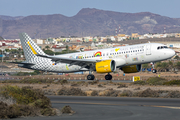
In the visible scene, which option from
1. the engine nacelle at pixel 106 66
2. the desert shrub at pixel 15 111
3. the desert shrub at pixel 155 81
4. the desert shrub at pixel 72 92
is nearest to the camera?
the desert shrub at pixel 15 111

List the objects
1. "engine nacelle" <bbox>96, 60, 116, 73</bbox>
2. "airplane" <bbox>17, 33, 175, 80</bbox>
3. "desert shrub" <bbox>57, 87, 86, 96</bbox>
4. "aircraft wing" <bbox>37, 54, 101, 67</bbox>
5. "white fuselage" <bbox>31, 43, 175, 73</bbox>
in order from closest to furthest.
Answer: "desert shrub" <bbox>57, 87, 86, 96</bbox> < "white fuselage" <bbox>31, 43, 175, 73</bbox> < "airplane" <bbox>17, 33, 175, 80</bbox> < "engine nacelle" <bbox>96, 60, 116, 73</bbox> < "aircraft wing" <bbox>37, 54, 101, 67</bbox>

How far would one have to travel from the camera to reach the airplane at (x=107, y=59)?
148ft

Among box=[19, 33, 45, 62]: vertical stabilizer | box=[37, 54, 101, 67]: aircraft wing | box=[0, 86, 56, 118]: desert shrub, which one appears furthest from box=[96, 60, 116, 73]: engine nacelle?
box=[0, 86, 56, 118]: desert shrub

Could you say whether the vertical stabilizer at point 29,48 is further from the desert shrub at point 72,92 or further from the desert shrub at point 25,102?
the desert shrub at point 25,102

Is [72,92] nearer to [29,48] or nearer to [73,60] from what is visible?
[73,60]

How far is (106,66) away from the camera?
4628cm

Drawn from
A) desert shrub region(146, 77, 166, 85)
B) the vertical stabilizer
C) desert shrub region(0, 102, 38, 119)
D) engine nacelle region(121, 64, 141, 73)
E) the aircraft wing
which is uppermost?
the vertical stabilizer

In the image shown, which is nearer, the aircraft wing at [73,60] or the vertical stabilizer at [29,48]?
the aircraft wing at [73,60]

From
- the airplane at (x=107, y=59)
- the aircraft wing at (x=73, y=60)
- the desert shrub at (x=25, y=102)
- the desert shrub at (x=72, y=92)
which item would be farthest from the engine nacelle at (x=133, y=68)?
the desert shrub at (x=25, y=102)

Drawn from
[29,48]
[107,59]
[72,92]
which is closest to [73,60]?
[107,59]

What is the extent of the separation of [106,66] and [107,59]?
173 centimetres

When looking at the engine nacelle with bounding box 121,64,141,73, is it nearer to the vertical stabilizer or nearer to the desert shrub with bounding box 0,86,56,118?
the vertical stabilizer

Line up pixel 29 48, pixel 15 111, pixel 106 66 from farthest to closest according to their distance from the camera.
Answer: pixel 29 48 → pixel 106 66 → pixel 15 111

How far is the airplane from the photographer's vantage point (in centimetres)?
4519
